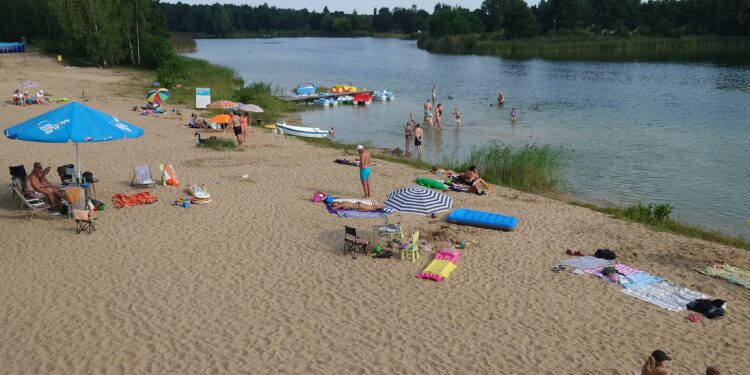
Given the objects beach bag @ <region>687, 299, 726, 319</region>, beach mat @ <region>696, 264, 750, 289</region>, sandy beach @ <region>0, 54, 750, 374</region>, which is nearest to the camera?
sandy beach @ <region>0, 54, 750, 374</region>

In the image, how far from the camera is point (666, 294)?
30.1 feet

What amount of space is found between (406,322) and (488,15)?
133 meters

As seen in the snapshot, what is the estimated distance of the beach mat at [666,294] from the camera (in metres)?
8.85

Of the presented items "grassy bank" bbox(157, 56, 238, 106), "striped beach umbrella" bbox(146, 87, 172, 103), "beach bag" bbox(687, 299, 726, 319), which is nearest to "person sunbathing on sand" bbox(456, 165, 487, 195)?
"beach bag" bbox(687, 299, 726, 319)

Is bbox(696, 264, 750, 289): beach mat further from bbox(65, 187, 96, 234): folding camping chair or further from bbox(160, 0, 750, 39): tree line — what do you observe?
bbox(160, 0, 750, 39): tree line

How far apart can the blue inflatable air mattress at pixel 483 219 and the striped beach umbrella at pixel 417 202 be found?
513mm

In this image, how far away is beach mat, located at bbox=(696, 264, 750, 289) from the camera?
963cm

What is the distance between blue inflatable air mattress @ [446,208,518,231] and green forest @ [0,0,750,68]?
3553 cm

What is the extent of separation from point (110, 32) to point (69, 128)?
3862 centimetres

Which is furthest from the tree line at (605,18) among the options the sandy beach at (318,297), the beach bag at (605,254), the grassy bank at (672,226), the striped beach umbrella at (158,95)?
the beach bag at (605,254)

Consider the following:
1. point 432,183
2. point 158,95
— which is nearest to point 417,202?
point 432,183

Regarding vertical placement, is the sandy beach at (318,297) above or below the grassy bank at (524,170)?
below

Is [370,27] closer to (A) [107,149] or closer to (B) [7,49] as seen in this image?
(B) [7,49]

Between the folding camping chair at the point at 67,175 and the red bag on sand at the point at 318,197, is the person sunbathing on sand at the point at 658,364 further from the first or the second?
the folding camping chair at the point at 67,175
